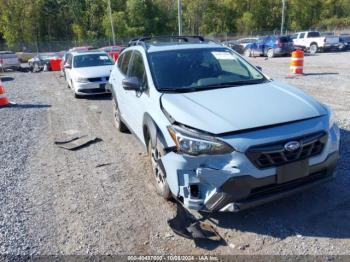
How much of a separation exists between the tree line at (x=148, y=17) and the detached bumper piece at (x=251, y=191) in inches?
2290

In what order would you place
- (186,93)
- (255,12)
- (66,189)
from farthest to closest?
(255,12), (66,189), (186,93)

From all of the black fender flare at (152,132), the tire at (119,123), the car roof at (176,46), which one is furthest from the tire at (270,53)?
the black fender flare at (152,132)

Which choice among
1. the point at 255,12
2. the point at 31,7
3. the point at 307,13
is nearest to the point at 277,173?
the point at 31,7

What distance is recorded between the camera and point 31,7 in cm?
5912

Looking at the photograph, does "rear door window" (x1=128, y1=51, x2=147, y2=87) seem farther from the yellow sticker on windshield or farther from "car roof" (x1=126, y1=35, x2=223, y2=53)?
the yellow sticker on windshield

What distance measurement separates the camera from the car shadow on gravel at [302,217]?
11.2 feet

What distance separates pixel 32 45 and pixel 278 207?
187 feet

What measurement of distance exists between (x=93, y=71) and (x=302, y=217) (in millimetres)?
9291

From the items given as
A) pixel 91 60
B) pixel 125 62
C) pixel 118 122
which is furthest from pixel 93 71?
pixel 125 62

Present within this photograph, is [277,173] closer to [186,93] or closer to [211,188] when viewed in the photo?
[211,188]

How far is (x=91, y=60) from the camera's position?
41.3 ft

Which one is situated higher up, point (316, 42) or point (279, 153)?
point (279, 153)

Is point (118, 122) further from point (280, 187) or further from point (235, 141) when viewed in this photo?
point (280, 187)

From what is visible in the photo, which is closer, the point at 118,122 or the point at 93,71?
the point at 118,122
